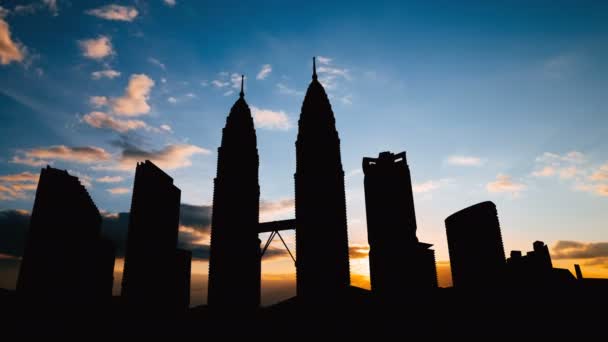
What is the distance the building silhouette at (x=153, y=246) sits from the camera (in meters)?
22.8

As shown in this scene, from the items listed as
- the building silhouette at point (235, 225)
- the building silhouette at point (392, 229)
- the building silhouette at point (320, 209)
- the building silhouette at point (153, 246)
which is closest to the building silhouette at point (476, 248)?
the building silhouette at point (392, 229)

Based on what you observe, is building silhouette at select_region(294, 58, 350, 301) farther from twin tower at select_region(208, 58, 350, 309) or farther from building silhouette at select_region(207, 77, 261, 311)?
building silhouette at select_region(207, 77, 261, 311)

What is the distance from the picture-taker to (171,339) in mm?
20359

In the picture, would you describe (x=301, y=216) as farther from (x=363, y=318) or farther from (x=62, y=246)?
(x=62, y=246)

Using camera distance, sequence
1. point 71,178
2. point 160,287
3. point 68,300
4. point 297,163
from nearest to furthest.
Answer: point 68,300, point 71,178, point 160,287, point 297,163

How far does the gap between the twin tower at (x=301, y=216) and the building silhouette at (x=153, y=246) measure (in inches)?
117

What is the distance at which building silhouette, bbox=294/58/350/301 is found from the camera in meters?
25.1

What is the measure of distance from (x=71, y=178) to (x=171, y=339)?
10252 mm

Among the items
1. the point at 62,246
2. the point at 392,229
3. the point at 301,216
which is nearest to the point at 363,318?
the point at 392,229

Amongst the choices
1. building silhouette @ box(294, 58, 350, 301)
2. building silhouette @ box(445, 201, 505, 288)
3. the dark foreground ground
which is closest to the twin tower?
building silhouette @ box(294, 58, 350, 301)

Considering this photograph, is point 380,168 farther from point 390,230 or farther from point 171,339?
point 171,339

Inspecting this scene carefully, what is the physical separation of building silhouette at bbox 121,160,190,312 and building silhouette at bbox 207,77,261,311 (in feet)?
9.53

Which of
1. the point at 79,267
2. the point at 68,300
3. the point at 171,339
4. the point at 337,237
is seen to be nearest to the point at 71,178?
the point at 79,267

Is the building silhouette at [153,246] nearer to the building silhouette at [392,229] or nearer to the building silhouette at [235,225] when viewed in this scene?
the building silhouette at [235,225]
